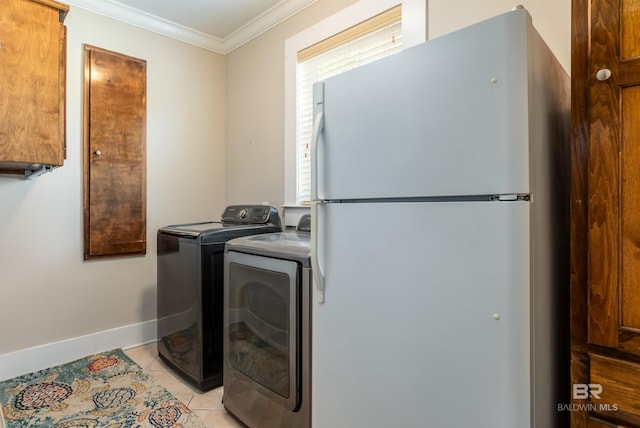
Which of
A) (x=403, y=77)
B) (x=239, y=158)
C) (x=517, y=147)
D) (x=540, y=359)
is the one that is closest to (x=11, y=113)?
(x=239, y=158)

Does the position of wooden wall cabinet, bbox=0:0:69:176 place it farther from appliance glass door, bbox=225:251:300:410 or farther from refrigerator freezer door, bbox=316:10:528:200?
refrigerator freezer door, bbox=316:10:528:200

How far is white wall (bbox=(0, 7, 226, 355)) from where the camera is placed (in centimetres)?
225

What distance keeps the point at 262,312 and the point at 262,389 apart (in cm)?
36

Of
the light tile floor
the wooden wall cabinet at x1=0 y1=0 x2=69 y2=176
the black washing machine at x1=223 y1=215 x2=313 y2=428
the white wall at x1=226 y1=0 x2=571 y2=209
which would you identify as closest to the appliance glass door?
the black washing machine at x1=223 y1=215 x2=313 y2=428

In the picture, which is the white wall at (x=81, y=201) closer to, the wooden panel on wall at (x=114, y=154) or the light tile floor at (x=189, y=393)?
the wooden panel on wall at (x=114, y=154)

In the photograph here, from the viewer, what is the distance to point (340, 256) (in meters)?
1.16

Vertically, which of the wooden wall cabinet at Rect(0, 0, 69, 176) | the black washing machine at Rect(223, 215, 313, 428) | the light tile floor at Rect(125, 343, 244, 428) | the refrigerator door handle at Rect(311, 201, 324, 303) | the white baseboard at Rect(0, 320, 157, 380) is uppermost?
the wooden wall cabinet at Rect(0, 0, 69, 176)

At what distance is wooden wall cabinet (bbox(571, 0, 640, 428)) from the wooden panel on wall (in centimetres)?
279

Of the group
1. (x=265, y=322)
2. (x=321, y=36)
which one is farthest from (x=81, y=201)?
(x=321, y=36)

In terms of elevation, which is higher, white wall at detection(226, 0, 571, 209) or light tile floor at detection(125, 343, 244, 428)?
white wall at detection(226, 0, 571, 209)

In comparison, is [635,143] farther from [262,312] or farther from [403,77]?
[262,312]

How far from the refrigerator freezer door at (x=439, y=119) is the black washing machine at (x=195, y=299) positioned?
113 cm

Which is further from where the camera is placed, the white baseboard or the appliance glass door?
the white baseboard

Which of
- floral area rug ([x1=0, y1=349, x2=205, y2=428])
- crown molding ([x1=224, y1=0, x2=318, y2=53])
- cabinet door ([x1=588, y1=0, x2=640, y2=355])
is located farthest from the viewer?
crown molding ([x1=224, y1=0, x2=318, y2=53])
